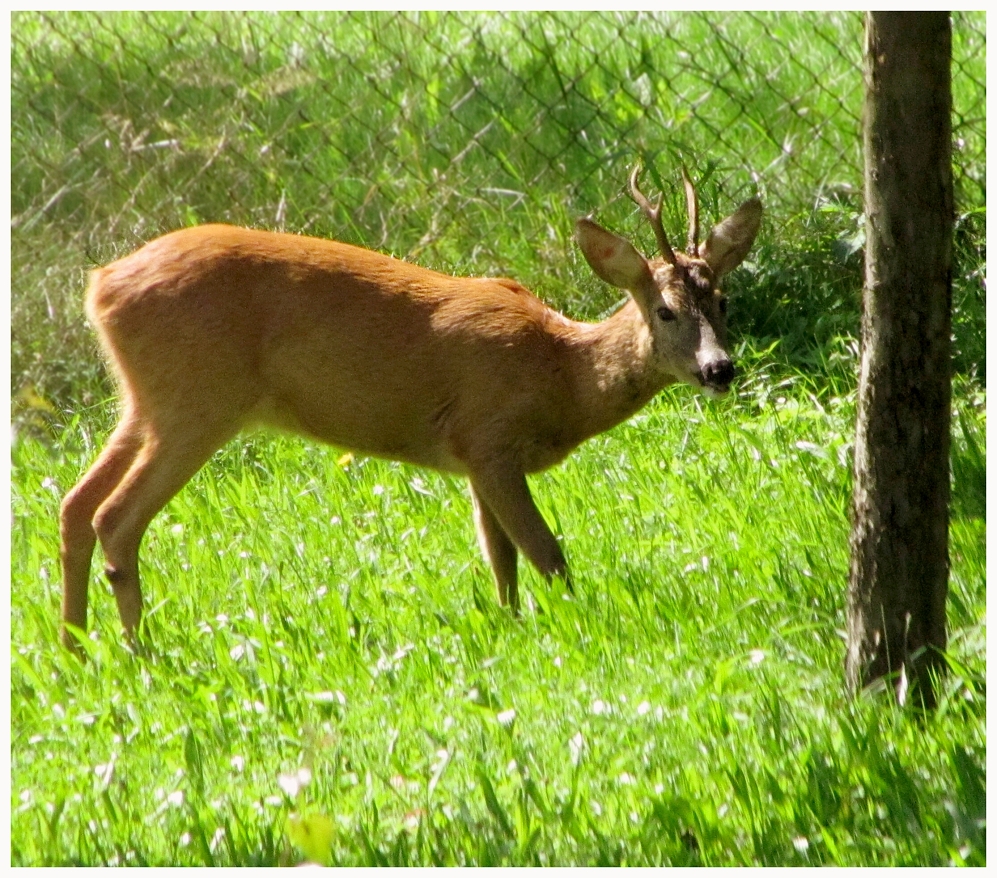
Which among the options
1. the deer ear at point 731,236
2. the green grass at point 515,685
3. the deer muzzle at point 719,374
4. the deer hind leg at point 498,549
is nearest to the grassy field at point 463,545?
the green grass at point 515,685

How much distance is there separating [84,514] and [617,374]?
5.72 ft

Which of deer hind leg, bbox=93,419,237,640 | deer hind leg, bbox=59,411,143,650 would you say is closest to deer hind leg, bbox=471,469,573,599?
deer hind leg, bbox=93,419,237,640

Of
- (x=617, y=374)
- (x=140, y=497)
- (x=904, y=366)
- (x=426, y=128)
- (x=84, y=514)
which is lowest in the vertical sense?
(x=84, y=514)

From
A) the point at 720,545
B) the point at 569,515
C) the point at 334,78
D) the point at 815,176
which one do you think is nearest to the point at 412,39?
the point at 334,78

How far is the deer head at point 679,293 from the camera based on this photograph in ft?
16.1

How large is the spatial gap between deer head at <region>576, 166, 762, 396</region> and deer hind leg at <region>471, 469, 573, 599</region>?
2.03 feet

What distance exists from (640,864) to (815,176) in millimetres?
4612

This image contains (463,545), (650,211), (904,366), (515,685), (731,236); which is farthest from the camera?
(463,545)

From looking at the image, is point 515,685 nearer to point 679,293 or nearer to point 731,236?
point 679,293

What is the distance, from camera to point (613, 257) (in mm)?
5066

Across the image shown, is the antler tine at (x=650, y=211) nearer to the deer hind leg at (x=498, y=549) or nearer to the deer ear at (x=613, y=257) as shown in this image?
the deer ear at (x=613, y=257)

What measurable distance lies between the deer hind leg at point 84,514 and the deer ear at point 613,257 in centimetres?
152

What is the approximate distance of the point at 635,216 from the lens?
22.9ft

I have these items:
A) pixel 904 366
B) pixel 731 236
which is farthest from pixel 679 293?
pixel 904 366
